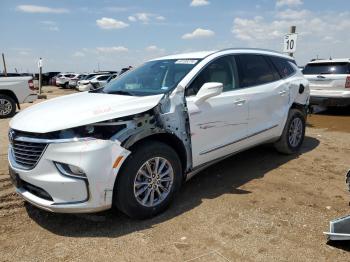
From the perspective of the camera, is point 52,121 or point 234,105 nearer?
point 52,121

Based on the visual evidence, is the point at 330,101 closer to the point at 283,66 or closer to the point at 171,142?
the point at 283,66

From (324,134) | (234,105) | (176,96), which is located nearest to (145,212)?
(176,96)

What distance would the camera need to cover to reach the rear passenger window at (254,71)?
198 inches

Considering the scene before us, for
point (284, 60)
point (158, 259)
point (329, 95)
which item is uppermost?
point (284, 60)

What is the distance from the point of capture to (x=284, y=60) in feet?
20.5

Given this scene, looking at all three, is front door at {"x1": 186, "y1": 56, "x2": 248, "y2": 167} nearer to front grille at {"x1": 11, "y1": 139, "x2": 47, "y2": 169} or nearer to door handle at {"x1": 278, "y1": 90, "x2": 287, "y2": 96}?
door handle at {"x1": 278, "y1": 90, "x2": 287, "y2": 96}

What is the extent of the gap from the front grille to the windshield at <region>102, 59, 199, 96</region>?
1229 mm

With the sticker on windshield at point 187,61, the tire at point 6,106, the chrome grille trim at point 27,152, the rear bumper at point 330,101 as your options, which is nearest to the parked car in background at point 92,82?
the tire at point 6,106

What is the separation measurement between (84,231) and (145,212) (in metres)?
0.63

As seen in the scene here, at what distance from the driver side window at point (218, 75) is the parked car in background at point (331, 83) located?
6867mm

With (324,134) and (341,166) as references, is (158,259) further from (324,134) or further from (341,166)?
(324,134)

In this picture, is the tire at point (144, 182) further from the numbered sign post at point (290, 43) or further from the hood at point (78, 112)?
the numbered sign post at point (290, 43)

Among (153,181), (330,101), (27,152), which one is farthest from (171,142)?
(330,101)

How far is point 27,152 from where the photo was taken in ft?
11.6
